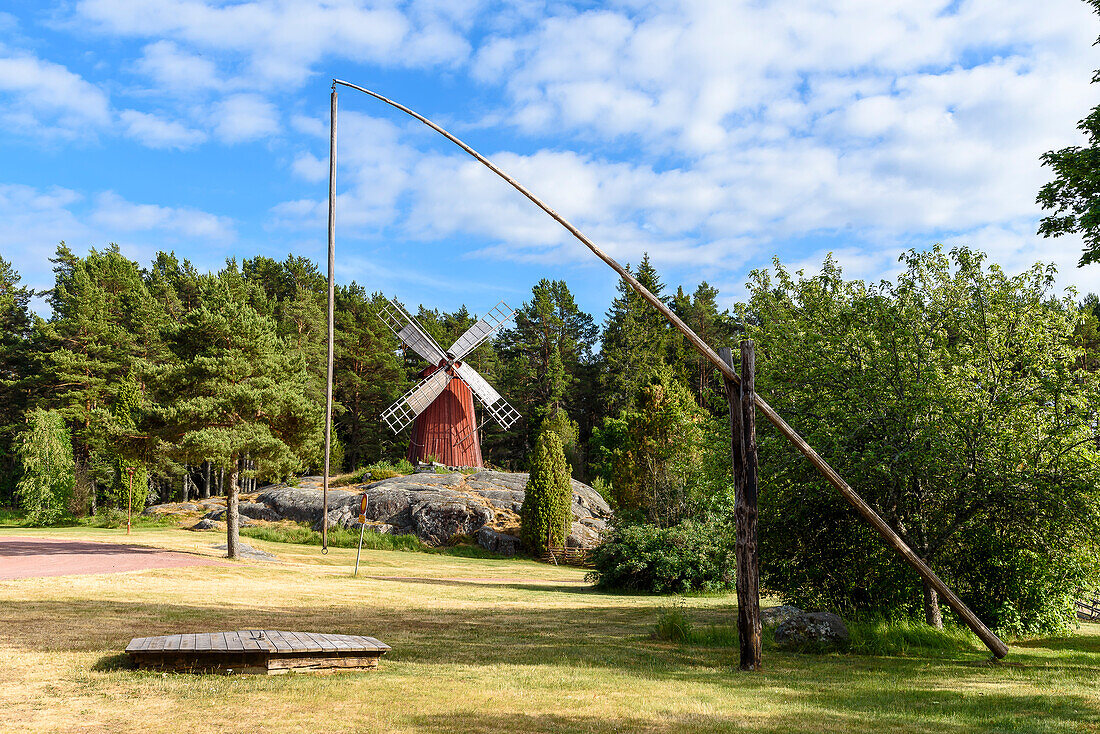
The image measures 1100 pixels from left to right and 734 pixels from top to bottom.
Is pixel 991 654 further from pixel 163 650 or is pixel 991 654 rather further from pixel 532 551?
pixel 532 551

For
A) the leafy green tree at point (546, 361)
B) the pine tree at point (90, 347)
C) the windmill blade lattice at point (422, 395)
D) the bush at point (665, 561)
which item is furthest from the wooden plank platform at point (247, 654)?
the leafy green tree at point (546, 361)

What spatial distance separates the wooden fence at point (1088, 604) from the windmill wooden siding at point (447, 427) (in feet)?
106

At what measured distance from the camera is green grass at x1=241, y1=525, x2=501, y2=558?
107 ft

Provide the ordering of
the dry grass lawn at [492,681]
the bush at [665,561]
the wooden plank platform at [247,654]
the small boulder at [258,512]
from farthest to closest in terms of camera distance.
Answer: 1. the small boulder at [258,512]
2. the bush at [665,561]
3. the wooden plank platform at [247,654]
4. the dry grass lawn at [492,681]

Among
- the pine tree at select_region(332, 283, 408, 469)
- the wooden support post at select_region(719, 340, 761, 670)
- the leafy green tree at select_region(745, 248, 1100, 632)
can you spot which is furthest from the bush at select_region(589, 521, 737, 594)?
the pine tree at select_region(332, 283, 408, 469)

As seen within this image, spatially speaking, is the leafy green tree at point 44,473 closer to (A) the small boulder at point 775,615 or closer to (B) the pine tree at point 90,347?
(B) the pine tree at point 90,347

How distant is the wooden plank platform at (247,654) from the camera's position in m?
7.21

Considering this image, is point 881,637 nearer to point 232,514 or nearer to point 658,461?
point 232,514

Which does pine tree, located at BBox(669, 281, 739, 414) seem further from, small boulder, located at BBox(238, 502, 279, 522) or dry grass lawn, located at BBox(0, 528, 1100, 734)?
dry grass lawn, located at BBox(0, 528, 1100, 734)

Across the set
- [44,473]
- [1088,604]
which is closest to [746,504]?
[1088,604]

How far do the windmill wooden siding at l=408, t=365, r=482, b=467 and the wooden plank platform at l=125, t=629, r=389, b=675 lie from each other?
36.6m

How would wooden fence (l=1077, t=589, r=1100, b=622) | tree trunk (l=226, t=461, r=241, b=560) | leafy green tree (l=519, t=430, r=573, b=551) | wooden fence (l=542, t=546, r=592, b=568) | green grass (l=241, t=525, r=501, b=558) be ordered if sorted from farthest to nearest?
leafy green tree (l=519, t=430, r=573, b=551), green grass (l=241, t=525, r=501, b=558), wooden fence (l=542, t=546, r=592, b=568), tree trunk (l=226, t=461, r=241, b=560), wooden fence (l=1077, t=589, r=1100, b=622)

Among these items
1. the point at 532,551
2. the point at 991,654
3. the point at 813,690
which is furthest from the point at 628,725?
the point at 532,551

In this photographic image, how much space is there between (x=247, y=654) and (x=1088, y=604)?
54.0 ft
